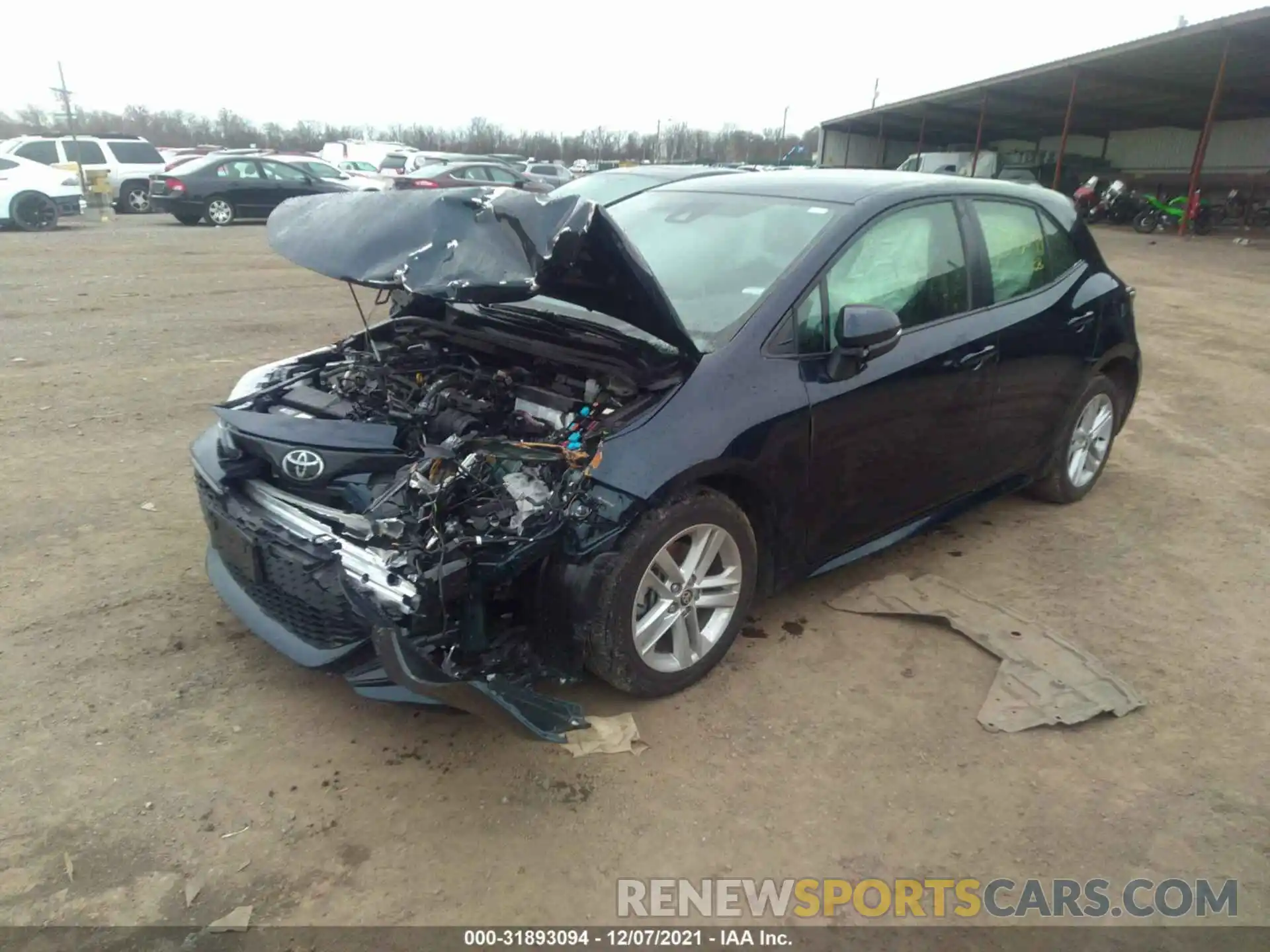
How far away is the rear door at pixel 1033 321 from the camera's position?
13.1 feet

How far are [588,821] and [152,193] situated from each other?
64.7 ft

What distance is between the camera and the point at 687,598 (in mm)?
2990

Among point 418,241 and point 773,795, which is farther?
point 418,241

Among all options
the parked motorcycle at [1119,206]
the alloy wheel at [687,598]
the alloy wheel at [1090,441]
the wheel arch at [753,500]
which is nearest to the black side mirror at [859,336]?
the wheel arch at [753,500]

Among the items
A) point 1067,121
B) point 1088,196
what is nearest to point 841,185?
point 1067,121

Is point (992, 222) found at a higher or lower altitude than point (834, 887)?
higher

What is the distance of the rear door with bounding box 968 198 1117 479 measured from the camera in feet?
13.1

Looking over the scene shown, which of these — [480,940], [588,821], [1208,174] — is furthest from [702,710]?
[1208,174]

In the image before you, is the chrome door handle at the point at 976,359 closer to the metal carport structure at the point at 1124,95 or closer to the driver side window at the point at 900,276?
the driver side window at the point at 900,276

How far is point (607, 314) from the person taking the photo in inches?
116

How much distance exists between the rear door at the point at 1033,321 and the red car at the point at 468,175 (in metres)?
12.9

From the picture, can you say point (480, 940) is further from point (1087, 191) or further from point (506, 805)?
point (1087, 191)

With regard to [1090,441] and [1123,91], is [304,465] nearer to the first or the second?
[1090,441]

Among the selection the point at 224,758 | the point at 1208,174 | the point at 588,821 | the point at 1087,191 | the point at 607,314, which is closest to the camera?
the point at 588,821
